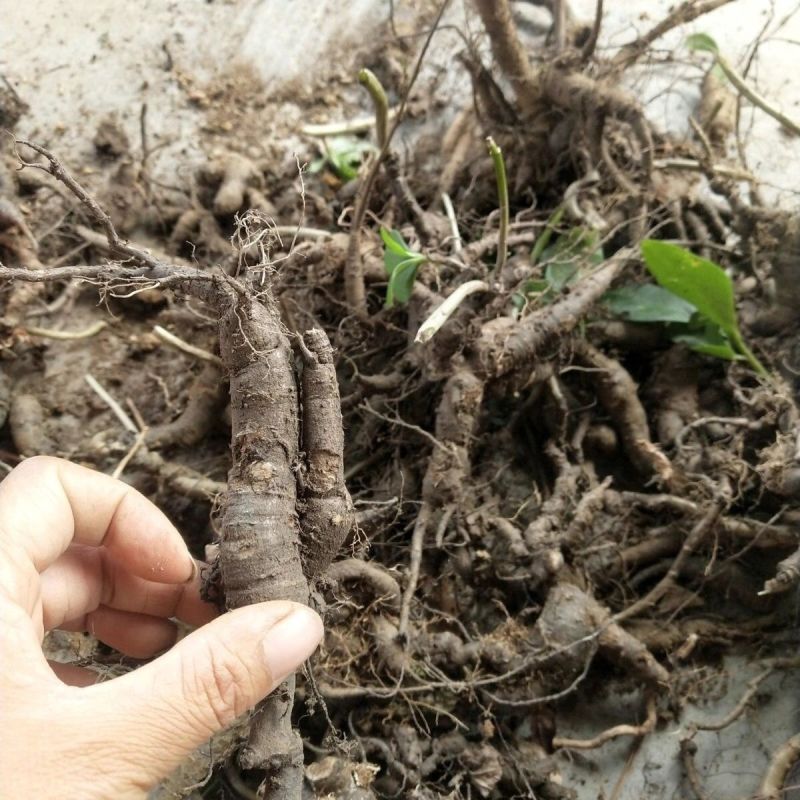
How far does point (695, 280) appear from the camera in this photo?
1336mm

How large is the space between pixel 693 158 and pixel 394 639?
124 centimetres

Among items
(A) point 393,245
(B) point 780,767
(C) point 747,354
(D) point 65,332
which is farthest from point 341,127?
(B) point 780,767

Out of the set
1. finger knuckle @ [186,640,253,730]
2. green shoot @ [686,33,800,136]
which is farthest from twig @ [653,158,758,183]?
finger knuckle @ [186,640,253,730]

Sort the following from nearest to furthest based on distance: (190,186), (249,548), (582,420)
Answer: (249,548)
(582,420)
(190,186)

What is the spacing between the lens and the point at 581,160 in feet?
5.16

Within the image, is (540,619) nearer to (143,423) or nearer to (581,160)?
(143,423)

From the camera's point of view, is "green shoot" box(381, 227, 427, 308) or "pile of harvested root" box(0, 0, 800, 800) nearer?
"pile of harvested root" box(0, 0, 800, 800)

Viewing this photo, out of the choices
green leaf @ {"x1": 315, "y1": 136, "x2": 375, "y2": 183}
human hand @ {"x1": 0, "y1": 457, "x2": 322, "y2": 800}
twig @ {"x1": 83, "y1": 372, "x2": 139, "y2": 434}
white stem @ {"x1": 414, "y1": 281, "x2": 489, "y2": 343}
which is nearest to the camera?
human hand @ {"x1": 0, "y1": 457, "x2": 322, "y2": 800}

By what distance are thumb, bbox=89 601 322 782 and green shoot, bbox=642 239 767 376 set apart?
961mm

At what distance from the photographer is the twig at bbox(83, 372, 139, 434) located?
1.42 meters

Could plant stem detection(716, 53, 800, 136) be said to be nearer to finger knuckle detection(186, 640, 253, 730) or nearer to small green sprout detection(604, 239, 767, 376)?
small green sprout detection(604, 239, 767, 376)

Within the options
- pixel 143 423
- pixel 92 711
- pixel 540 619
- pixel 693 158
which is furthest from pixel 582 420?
pixel 92 711

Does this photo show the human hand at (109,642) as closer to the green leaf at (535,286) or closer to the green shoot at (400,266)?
the green shoot at (400,266)

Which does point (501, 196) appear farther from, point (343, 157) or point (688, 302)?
point (343, 157)
